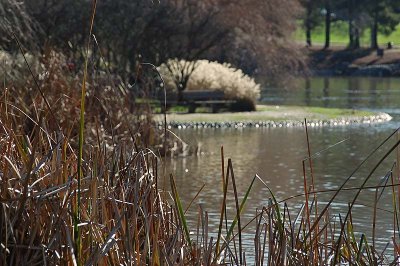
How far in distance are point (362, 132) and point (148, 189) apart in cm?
1913

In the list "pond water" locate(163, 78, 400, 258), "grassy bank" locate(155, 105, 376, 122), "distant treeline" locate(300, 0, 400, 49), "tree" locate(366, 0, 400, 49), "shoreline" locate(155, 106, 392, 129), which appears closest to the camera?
"pond water" locate(163, 78, 400, 258)

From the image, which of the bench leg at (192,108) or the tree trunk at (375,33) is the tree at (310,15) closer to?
the tree trunk at (375,33)

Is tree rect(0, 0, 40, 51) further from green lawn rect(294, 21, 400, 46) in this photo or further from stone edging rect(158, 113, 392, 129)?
green lawn rect(294, 21, 400, 46)

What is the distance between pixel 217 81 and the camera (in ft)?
94.7

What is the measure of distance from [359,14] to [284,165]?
51.5 metres

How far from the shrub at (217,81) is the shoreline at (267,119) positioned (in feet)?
2.43

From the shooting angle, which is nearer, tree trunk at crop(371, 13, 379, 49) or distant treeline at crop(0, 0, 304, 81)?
distant treeline at crop(0, 0, 304, 81)

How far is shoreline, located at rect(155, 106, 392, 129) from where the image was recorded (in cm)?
2483

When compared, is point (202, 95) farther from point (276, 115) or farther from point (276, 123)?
point (276, 123)

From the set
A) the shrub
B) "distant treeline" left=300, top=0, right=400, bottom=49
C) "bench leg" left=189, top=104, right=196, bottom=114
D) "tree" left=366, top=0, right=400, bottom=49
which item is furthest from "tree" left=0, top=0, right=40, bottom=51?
"tree" left=366, top=0, right=400, bottom=49

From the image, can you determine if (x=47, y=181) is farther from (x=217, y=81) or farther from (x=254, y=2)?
(x=254, y=2)

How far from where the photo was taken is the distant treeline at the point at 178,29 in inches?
1063

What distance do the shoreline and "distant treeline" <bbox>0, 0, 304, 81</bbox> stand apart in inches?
83.9

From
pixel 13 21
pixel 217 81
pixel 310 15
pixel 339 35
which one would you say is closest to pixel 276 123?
pixel 217 81
